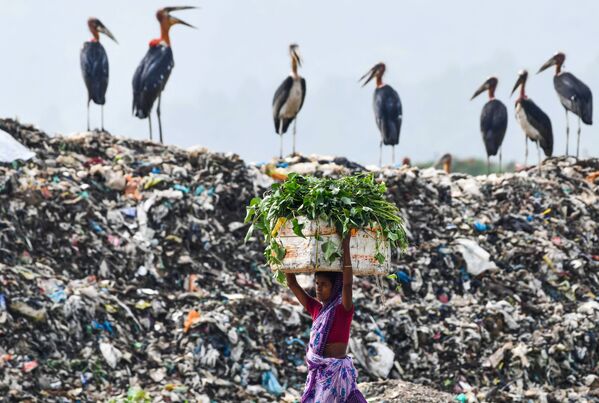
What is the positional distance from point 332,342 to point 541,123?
43.5ft

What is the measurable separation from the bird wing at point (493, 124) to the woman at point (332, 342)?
45.4ft

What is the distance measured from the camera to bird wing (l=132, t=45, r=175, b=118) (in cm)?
1753

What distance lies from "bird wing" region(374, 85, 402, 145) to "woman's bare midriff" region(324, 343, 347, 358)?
42.3 feet

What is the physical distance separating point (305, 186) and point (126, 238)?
265 inches

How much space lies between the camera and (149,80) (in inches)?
690

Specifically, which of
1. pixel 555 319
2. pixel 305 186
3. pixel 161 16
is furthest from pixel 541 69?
pixel 305 186

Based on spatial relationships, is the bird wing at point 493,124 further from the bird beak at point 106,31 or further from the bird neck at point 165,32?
the bird beak at point 106,31

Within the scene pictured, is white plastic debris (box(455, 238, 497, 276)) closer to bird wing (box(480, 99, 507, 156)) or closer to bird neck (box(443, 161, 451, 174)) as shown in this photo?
bird wing (box(480, 99, 507, 156))

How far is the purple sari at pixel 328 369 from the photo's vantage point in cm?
664

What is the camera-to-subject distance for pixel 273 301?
12.8 metres

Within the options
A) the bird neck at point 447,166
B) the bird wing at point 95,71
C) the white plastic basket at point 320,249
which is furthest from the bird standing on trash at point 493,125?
the white plastic basket at point 320,249

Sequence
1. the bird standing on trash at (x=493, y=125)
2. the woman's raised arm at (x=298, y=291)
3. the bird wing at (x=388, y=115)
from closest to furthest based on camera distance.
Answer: the woman's raised arm at (x=298, y=291), the bird wing at (x=388, y=115), the bird standing on trash at (x=493, y=125)

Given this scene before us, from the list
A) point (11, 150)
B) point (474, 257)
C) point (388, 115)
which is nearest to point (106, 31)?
point (388, 115)

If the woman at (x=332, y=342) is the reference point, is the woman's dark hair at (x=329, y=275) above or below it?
above
